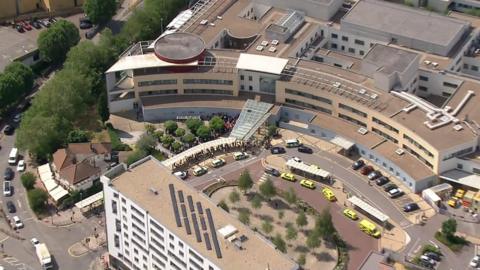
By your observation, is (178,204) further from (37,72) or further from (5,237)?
(37,72)

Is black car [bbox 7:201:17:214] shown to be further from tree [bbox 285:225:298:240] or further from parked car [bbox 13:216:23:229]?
tree [bbox 285:225:298:240]

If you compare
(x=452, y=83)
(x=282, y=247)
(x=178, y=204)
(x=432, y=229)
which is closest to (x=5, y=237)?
(x=178, y=204)

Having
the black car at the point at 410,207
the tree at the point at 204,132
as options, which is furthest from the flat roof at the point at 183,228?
the black car at the point at 410,207

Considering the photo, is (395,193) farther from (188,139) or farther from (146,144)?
(146,144)

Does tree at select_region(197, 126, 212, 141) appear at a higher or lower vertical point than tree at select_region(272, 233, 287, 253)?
higher

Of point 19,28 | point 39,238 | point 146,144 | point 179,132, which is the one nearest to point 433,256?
point 179,132

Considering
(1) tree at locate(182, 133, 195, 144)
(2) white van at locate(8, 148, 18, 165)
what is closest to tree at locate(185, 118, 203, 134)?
(1) tree at locate(182, 133, 195, 144)
